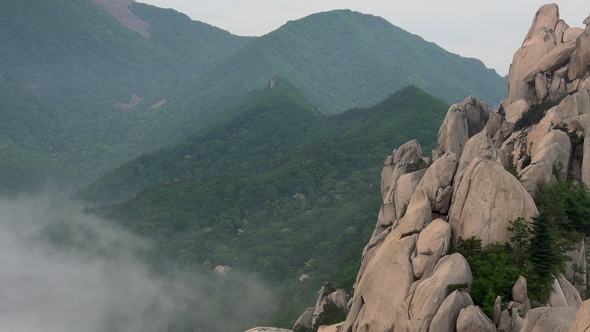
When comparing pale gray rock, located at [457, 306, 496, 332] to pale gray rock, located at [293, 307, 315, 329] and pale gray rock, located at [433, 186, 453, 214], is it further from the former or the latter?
pale gray rock, located at [293, 307, 315, 329]

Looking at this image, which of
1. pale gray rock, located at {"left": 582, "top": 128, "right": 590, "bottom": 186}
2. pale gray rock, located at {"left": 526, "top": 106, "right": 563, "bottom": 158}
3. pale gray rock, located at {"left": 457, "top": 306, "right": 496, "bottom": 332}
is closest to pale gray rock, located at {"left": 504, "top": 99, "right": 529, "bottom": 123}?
pale gray rock, located at {"left": 526, "top": 106, "right": 563, "bottom": 158}

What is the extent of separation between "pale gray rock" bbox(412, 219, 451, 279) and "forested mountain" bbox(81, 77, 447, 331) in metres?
36.7

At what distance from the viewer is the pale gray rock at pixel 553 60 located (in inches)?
2010

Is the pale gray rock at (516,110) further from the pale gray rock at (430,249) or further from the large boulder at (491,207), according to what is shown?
the pale gray rock at (430,249)

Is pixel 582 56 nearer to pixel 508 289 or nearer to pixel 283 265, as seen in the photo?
pixel 508 289

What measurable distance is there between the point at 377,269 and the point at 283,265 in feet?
209

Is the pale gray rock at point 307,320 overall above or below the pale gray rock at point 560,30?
below

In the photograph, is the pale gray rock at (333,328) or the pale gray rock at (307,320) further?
the pale gray rock at (307,320)

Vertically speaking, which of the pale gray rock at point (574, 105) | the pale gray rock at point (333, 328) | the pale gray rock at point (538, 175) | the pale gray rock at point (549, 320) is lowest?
the pale gray rock at point (333, 328)

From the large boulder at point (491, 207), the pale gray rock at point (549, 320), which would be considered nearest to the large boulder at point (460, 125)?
the large boulder at point (491, 207)

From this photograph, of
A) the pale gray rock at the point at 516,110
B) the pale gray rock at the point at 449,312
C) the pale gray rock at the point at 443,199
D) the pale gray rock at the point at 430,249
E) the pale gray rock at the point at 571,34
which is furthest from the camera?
the pale gray rock at the point at 571,34

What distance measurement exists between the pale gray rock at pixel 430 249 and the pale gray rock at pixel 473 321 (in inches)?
164

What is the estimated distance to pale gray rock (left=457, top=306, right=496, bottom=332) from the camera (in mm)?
25172

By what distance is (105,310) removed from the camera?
9688cm
